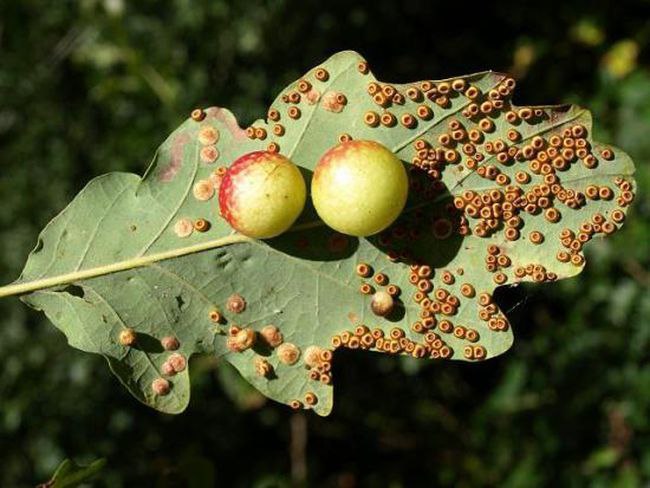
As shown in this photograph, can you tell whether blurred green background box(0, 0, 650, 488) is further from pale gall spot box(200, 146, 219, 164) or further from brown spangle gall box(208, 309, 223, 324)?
pale gall spot box(200, 146, 219, 164)

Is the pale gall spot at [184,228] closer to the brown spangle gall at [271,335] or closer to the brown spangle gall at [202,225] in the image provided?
the brown spangle gall at [202,225]

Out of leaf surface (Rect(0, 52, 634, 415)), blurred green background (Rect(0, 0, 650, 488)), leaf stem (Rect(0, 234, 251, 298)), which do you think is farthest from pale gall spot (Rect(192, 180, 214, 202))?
blurred green background (Rect(0, 0, 650, 488))

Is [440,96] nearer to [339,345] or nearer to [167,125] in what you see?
[339,345]

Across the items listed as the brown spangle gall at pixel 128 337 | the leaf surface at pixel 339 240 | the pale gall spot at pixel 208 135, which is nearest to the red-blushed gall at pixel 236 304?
the leaf surface at pixel 339 240

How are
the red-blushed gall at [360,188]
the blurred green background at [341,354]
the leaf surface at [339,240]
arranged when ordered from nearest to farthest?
the red-blushed gall at [360,188] < the leaf surface at [339,240] < the blurred green background at [341,354]

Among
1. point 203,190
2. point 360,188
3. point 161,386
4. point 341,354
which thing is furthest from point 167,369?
point 341,354

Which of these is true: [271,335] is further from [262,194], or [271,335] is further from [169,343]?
[262,194]

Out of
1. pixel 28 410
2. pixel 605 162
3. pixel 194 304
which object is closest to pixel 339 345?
pixel 194 304
